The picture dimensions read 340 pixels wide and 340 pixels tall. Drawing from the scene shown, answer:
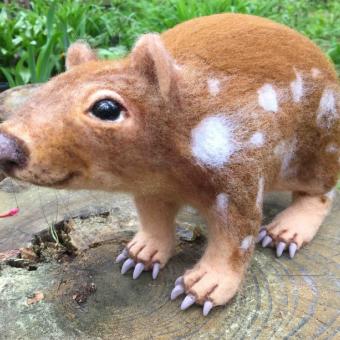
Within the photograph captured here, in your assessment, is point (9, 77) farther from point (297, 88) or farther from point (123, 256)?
point (297, 88)

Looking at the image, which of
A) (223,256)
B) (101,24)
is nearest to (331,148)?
(223,256)

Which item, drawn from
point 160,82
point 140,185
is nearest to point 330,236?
point 140,185

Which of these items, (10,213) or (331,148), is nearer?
(331,148)

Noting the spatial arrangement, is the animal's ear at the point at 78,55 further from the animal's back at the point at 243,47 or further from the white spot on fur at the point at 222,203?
the white spot on fur at the point at 222,203

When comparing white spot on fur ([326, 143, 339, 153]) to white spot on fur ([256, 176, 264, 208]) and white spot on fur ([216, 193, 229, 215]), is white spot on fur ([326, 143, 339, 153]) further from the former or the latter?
white spot on fur ([216, 193, 229, 215])

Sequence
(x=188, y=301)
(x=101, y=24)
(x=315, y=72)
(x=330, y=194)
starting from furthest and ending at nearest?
(x=101, y=24)
(x=330, y=194)
(x=315, y=72)
(x=188, y=301)

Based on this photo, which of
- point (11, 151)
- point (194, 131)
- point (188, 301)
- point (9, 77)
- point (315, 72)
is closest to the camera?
point (11, 151)
